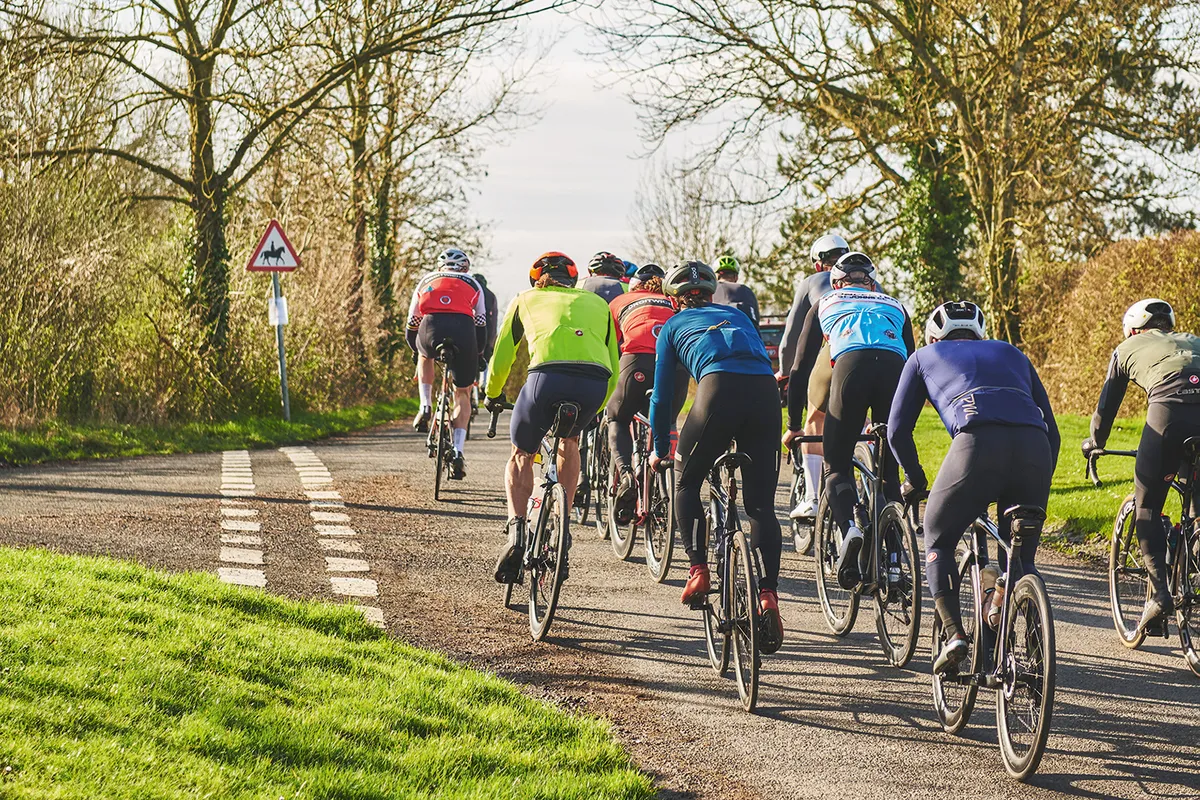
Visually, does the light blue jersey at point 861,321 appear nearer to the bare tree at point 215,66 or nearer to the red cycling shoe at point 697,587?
the red cycling shoe at point 697,587

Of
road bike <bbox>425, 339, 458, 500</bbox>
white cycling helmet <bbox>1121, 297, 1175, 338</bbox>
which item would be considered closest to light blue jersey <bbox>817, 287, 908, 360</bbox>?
white cycling helmet <bbox>1121, 297, 1175, 338</bbox>

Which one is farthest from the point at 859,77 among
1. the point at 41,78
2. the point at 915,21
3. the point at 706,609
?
the point at 706,609

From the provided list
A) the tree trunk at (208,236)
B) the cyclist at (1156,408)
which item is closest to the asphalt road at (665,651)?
the cyclist at (1156,408)

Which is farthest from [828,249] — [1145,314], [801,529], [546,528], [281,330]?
[281,330]

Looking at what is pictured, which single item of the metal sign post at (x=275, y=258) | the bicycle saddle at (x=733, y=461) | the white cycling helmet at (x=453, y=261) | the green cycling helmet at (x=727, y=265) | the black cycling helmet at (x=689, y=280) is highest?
the metal sign post at (x=275, y=258)

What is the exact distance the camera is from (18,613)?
6426 mm

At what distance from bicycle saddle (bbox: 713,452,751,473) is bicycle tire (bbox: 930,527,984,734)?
122 cm

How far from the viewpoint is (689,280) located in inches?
283

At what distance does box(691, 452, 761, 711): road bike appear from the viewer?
6301 millimetres

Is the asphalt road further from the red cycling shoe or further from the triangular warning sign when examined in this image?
the triangular warning sign

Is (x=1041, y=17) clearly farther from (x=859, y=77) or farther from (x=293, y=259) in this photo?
(x=293, y=259)

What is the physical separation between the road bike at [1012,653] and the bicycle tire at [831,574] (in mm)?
1751

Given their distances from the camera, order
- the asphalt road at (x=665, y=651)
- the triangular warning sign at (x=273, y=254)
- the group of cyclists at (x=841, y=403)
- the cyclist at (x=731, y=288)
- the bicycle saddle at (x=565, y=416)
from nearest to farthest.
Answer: the asphalt road at (x=665, y=651), the group of cyclists at (x=841, y=403), the bicycle saddle at (x=565, y=416), the cyclist at (x=731, y=288), the triangular warning sign at (x=273, y=254)

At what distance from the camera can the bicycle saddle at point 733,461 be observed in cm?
681
